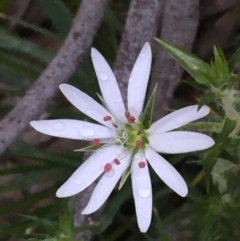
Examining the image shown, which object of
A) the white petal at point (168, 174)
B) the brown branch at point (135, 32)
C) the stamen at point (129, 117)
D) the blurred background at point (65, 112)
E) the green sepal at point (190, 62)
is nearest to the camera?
the green sepal at point (190, 62)

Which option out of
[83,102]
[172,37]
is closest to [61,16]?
[172,37]

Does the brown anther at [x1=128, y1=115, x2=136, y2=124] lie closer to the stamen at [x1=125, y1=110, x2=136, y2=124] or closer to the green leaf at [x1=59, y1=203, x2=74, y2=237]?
the stamen at [x1=125, y1=110, x2=136, y2=124]

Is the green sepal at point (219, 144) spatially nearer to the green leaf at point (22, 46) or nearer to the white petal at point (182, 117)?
the white petal at point (182, 117)

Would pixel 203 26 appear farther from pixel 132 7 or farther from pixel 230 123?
pixel 230 123

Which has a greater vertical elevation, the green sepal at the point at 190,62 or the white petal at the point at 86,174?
the green sepal at the point at 190,62

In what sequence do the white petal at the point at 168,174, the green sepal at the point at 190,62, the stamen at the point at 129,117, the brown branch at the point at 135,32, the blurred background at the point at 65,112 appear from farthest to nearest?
the blurred background at the point at 65,112
the brown branch at the point at 135,32
the stamen at the point at 129,117
the white petal at the point at 168,174
the green sepal at the point at 190,62

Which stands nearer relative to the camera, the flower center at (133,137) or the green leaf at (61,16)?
the flower center at (133,137)

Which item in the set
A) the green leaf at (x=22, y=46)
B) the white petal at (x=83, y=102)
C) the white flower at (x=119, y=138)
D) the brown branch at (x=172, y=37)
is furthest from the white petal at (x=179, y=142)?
the green leaf at (x=22, y=46)
